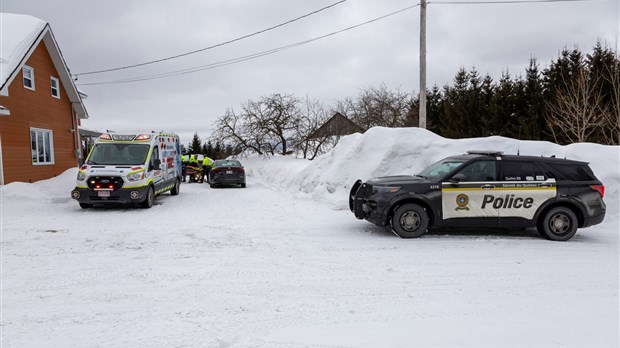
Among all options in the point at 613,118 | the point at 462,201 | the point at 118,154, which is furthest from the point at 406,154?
the point at 613,118

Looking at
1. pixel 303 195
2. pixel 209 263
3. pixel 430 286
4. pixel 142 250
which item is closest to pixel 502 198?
pixel 430 286

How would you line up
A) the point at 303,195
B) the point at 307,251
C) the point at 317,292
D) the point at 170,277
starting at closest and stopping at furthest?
the point at 317,292 → the point at 170,277 → the point at 307,251 → the point at 303,195

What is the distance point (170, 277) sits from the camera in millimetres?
5023

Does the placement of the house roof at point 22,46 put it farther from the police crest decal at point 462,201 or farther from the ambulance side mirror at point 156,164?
the police crest decal at point 462,201

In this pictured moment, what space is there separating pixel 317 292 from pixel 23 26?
19288 mm

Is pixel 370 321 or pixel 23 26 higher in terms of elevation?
pixel 23 26

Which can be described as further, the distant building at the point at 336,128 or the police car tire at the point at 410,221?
the distant building at the point at 336,128

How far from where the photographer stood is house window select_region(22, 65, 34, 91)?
1603 centimetres

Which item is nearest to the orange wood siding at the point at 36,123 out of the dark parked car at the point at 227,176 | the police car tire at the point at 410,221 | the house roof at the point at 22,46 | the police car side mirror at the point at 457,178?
the house roof at the point at 22,46

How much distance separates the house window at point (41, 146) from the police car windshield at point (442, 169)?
53.8 ft

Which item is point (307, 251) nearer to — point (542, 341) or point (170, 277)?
point (170, 277)

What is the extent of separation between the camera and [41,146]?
658 inches

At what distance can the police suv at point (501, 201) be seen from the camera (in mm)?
7273

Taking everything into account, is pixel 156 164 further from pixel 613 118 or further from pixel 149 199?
pixel 613 118
